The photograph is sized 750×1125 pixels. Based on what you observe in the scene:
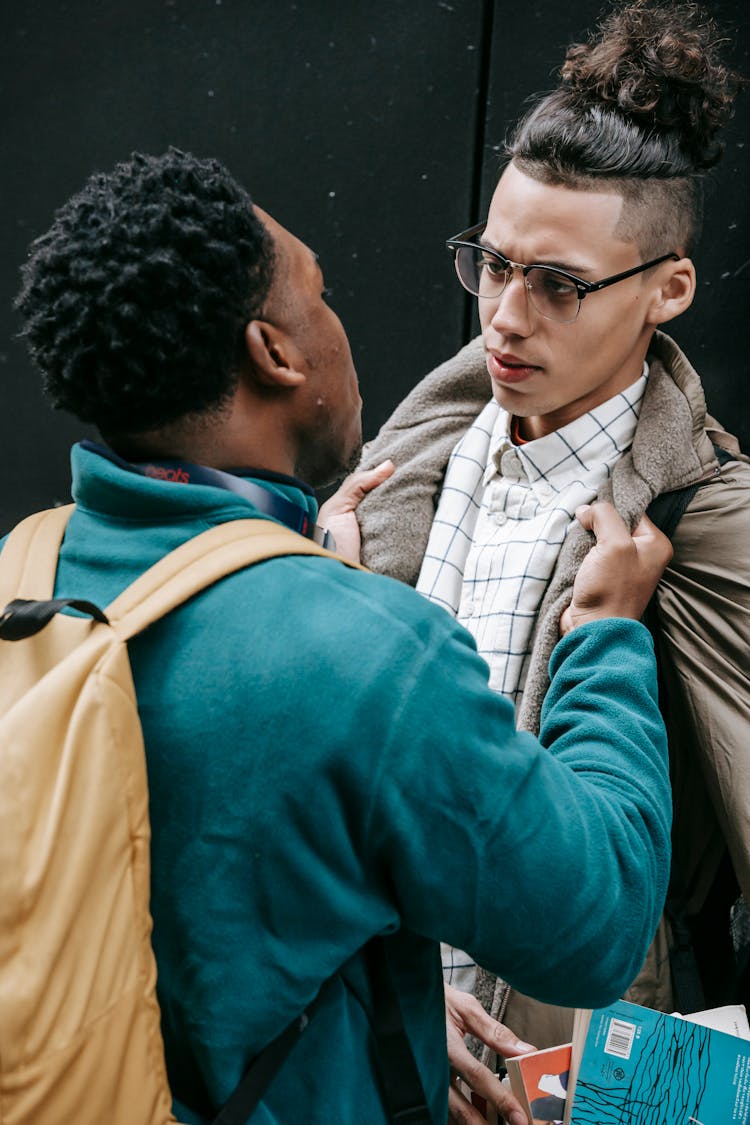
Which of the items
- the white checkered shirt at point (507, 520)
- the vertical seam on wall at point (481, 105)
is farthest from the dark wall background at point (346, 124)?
the white checkered shirt at point (507, 520)

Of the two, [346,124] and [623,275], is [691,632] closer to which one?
[623,275]

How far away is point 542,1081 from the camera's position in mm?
1509

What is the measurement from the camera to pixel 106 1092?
930mm

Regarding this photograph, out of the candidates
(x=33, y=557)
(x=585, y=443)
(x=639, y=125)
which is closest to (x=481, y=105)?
(x=639, y=125)

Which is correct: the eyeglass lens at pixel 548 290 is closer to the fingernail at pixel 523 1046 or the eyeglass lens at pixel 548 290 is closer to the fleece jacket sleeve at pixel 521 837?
the fleece jacket sleeve at pixel 521 837

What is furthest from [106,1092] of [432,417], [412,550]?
[432,417]

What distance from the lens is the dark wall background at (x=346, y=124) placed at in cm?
225

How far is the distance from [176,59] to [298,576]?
188 cm

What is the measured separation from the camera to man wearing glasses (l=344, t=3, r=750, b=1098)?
163 cm

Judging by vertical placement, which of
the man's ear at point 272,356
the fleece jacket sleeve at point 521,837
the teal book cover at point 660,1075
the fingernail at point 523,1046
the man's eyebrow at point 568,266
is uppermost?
the man's eyebrow at point 568,266

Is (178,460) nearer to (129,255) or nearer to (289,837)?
(129,255)

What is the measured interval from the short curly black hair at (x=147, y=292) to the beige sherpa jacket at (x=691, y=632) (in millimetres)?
743

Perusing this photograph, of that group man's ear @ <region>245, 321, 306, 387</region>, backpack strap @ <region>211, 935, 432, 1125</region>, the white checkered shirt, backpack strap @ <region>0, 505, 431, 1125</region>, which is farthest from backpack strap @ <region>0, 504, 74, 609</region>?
the white checkered shirt

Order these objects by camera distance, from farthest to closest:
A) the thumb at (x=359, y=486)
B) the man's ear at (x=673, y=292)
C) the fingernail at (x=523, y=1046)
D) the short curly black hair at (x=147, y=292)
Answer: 1. the thumb at (x=359, y=486)
2. the man's ear at (x=673, y=292)
3. the fingernail at (x=523, y=1046)
4. the short curly black hair at (x=147, y=292)
